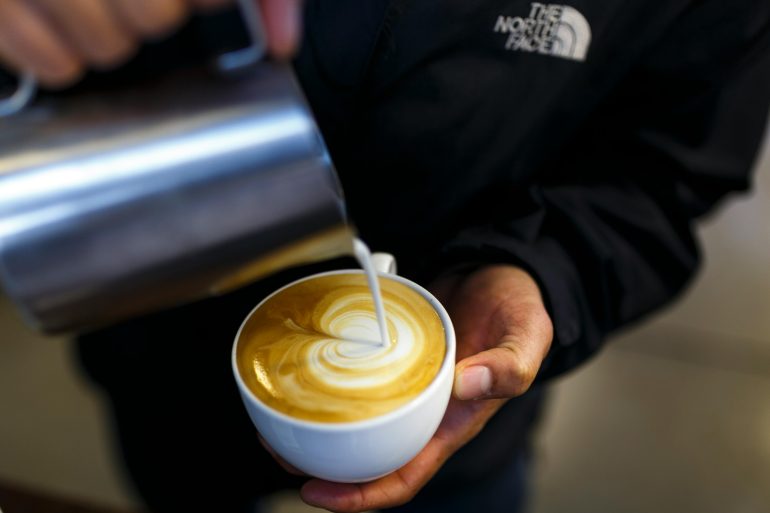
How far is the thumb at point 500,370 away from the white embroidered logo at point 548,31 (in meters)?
0.29

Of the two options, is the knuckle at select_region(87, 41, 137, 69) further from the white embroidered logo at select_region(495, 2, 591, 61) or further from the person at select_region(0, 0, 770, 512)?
the white embroidered logo at select_region(495, 2, 591, 61)

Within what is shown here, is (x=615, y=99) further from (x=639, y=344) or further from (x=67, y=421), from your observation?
(x=67, y=421)

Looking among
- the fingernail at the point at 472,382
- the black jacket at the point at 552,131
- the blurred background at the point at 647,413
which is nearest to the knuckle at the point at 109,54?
the black jacket at the point at 552,131

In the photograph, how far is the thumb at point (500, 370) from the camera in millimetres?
535

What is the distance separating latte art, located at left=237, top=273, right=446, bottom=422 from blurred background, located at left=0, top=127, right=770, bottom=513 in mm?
823

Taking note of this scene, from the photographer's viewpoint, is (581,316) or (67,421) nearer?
(581,316)

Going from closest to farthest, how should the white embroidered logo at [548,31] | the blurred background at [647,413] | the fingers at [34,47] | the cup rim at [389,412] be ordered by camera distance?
the fingers at [34,47], the cup rim at [389,412], the white embroidered logo at [548,31], the blurred background at [647,413]

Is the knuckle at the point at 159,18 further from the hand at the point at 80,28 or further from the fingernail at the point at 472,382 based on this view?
the fingernail at the point at 472,382

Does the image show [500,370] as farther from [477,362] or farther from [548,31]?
[548,31]

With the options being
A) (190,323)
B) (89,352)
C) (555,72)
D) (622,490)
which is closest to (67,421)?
(89,352)

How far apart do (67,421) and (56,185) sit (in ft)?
4.45

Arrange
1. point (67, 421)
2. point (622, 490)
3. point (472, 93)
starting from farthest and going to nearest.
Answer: point (67, 421)
point (622, 490)
point (472, 93)

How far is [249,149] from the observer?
44 centimetres

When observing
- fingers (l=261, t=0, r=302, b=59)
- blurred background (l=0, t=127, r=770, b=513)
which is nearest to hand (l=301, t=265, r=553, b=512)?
fingers (l=261, t=0, r=302, b=59)
